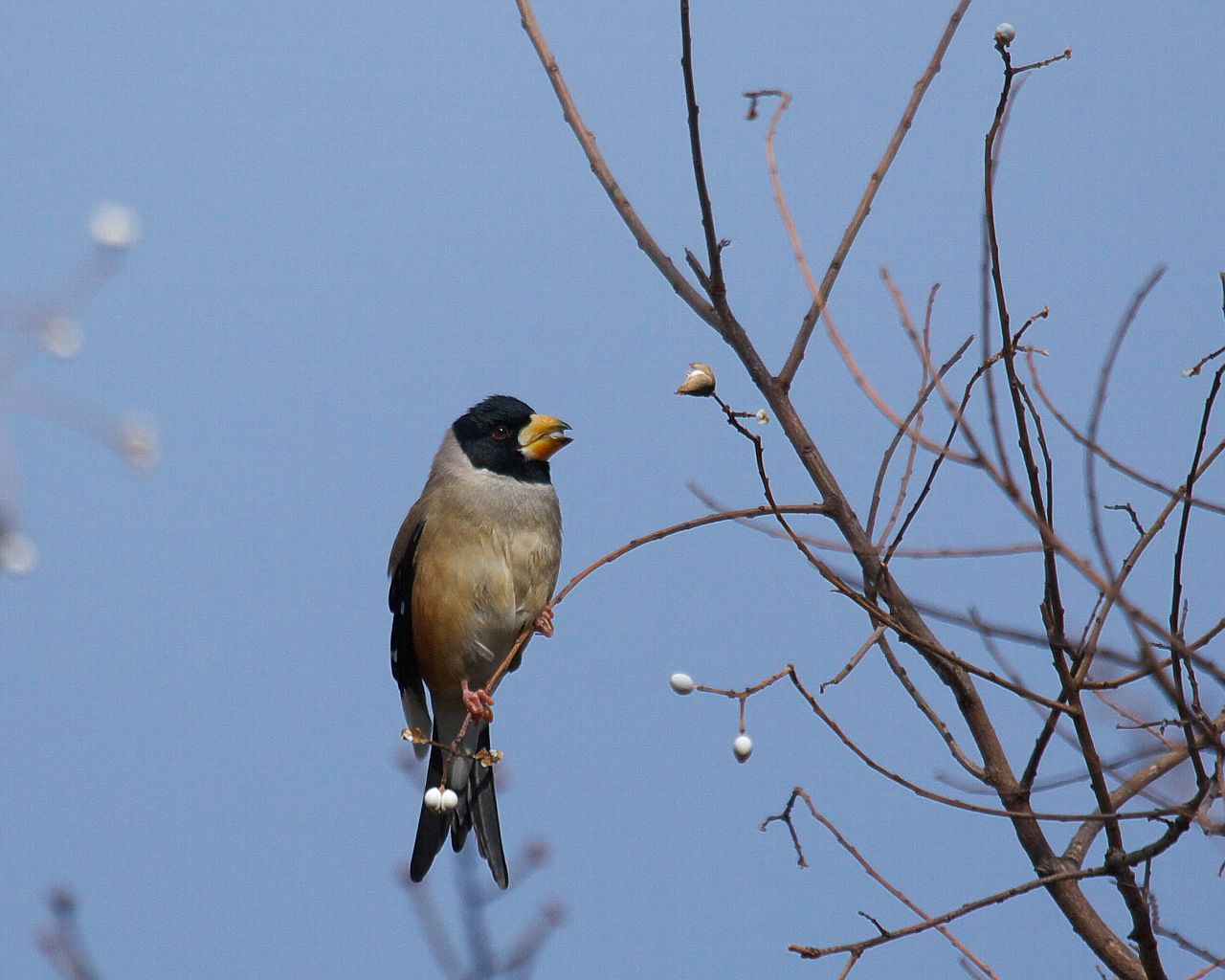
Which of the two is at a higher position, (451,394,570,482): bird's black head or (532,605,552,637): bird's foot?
(451,394,570,482): bird's black head

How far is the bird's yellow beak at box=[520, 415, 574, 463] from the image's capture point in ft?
12.7

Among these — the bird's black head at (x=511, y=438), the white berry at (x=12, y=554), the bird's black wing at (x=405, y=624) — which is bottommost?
the white berry at (x=12, y=554)

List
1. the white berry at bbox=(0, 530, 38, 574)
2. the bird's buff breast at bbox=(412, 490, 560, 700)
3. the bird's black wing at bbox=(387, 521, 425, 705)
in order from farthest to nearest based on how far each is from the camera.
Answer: the bird's black wing at bbox=(387, 521, 425, 705), the bird's buff breast at bbox=(412, 490, 560, 700), the white berry at bbox=(0, 530, 38, 574)

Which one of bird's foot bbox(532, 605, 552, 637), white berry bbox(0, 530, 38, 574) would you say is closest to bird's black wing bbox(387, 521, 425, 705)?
bird's foot bbox(532, 605, 552, 637)

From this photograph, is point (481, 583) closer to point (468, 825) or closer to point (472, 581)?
point (472, 581)

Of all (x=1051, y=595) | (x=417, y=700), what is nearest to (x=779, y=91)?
(x=1051, y=595)

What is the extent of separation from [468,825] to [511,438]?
117 cm

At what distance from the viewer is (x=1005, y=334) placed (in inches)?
65.7

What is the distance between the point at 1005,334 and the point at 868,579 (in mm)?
537

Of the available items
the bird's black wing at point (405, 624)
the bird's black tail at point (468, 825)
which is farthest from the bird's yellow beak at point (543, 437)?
the bird's black tail at point (468, 825)

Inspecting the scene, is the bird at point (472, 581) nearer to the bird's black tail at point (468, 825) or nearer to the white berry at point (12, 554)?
the bird's black tail at point (468, 825)

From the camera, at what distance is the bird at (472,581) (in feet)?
12.4

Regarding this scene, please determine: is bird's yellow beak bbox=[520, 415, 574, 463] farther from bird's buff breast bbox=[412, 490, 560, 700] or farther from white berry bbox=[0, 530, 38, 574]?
white berry bbox=[0, 530, 38, 574]

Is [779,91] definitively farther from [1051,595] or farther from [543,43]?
[1051,595]
